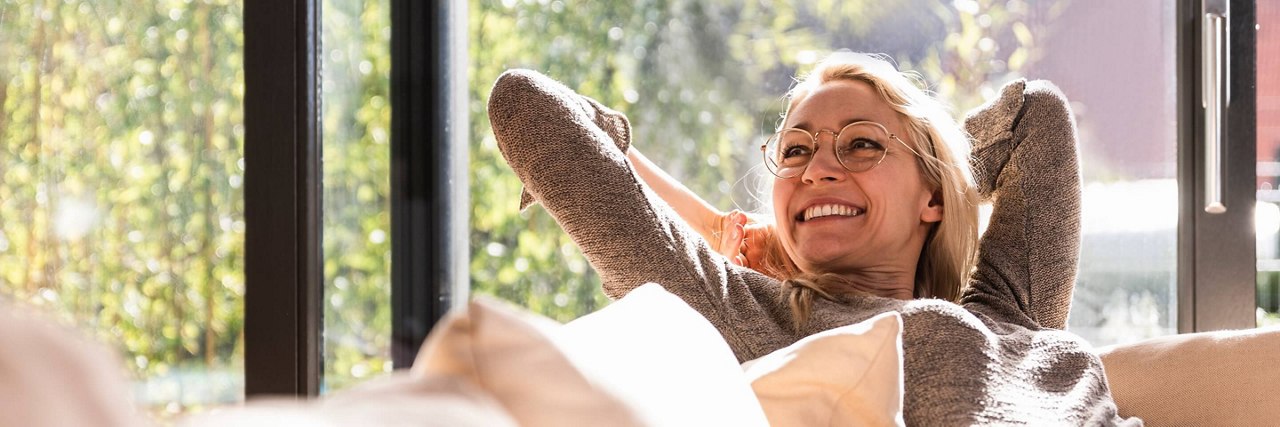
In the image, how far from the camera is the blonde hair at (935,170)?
5.39ft

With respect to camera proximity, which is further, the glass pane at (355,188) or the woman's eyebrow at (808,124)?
the glass pane at (355,188)

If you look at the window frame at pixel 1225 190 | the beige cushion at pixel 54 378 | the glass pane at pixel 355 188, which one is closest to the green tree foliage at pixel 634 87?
the glass pane at pixel 355 188

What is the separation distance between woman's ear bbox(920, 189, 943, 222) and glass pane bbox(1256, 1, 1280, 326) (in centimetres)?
113

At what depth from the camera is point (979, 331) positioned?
129cm

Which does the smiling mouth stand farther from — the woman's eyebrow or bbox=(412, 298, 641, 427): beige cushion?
bbox=(412, 298, 641, 427): beige cushion

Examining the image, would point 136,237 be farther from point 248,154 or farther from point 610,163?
point 610,163

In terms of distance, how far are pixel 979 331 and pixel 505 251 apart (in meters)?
1.87

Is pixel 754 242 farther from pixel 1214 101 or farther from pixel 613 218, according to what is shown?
pixel 1214 101

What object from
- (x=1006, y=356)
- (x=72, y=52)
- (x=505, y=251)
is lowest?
(x=505, y=251)

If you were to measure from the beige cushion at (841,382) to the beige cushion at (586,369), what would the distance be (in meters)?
0.13

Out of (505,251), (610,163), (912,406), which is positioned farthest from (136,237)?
(912,406)

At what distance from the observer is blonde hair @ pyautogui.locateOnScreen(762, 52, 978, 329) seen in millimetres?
1644

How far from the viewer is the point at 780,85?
289 cm

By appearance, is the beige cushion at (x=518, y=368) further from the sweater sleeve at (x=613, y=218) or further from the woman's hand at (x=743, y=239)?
the woman's hand at (x=743, y=239)
